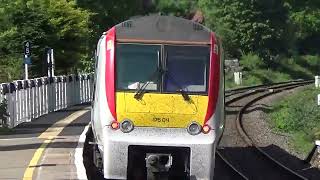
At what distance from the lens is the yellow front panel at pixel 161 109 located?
12.1 metres

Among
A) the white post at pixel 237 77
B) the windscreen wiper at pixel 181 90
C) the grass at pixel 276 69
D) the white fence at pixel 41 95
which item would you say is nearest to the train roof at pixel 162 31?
the windscreen wiper at pixel 181 90

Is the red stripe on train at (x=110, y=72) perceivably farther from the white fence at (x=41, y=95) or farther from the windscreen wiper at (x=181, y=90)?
the white fence at (x=41, y=95)

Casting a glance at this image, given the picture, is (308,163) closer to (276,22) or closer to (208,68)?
(208,68)

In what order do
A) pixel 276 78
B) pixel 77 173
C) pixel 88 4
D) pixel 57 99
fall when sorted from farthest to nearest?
pixel 276 78 < pixel 88 4 < pixel 57 99 < pixel 77 173

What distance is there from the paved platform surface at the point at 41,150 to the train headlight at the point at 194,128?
1955mm

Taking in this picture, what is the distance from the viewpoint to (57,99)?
93.5ft

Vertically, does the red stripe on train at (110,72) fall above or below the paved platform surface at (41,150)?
above

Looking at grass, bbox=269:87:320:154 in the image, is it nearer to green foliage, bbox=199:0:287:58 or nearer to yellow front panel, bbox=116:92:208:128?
yellow front panel, bbox=116:92:208:128

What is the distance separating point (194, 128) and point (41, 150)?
13.5ft

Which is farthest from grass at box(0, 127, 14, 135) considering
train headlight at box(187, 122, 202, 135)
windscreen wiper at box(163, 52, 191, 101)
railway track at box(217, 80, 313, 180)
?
train headlight at box(187, 122, 202, 135)

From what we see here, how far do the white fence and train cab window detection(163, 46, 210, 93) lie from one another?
8201mm

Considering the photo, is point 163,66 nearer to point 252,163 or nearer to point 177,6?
point 252,163

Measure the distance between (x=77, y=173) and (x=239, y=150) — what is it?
8.73 metres

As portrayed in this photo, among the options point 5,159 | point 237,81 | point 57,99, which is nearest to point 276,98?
point 57,99
